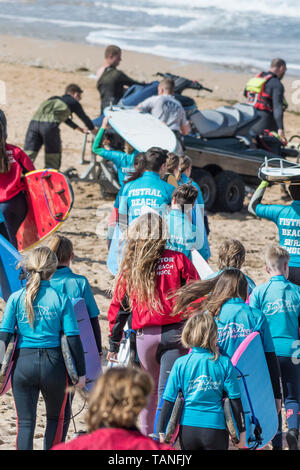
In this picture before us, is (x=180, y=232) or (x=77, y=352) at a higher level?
(x=180, y=232)

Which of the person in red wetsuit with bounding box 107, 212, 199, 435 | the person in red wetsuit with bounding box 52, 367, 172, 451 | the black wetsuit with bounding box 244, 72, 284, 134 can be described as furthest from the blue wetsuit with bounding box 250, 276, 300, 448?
the black wetsuit with bounding box 244, 72, 284, 134

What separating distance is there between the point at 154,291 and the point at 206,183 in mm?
6601

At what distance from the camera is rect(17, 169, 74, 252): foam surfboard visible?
7.42m

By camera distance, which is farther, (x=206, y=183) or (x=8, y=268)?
(x=206, y=183)

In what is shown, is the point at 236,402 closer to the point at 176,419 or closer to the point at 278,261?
the point at 176,419

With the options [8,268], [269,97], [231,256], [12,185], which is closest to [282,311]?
[231,256]

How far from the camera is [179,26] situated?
37219 mm

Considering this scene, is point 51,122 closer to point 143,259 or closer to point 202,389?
point 143,259

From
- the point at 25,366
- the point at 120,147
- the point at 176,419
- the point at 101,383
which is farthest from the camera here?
the point at 120,147

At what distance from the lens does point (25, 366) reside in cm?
422

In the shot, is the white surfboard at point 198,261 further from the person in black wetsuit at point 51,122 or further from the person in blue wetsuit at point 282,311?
the person in black wetsuit at point 51,122

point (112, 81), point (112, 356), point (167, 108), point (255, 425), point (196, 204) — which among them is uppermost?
point (112, 81)

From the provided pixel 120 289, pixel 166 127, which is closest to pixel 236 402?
pixel 120 289
